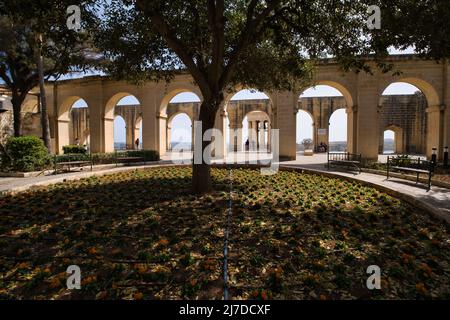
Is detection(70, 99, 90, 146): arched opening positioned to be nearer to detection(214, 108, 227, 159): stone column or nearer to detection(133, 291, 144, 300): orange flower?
detection(214, 108, 227, 159): stone column

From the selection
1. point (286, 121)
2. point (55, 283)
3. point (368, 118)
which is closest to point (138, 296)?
point (55, 283)

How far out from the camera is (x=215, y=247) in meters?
3.40

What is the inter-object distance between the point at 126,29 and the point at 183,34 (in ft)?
5.24

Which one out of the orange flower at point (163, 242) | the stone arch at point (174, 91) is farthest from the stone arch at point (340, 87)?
the orange flower at point (163, 242)

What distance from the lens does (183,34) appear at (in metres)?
7.29

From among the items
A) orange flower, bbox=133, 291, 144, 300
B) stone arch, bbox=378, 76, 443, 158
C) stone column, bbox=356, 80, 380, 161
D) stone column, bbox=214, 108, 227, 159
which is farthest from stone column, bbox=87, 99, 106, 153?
orange flower, bbox=133, 291, 144, 300

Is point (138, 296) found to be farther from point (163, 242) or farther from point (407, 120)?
point (407, 120)

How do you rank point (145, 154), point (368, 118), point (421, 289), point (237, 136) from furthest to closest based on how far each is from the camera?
point (237, 136), point (145, 154), point (368, 118), point (421, 289)

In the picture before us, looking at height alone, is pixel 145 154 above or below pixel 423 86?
below

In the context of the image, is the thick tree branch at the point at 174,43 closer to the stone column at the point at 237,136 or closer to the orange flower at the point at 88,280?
the orange flower at the point at 88,280

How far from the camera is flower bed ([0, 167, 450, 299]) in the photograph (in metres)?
2.50
